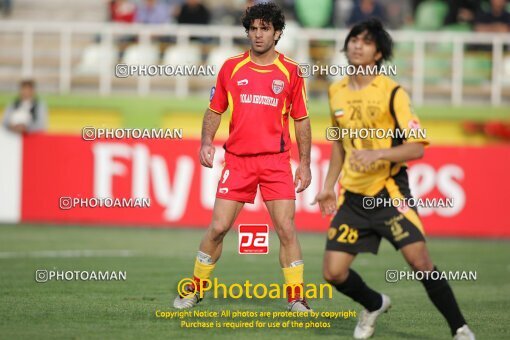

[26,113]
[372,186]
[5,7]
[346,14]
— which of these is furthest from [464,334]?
[5,7]

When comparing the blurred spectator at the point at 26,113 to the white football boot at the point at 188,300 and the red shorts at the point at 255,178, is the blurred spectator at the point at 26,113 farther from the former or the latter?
the red shorts at the point at 255,178

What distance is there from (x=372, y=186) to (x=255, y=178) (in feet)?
5.79

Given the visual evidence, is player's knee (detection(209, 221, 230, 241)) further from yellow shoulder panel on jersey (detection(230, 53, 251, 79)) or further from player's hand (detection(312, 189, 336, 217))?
player's hand (detection(312, 189, 336, 217))

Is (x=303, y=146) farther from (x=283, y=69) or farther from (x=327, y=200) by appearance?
(x=327, y=200)

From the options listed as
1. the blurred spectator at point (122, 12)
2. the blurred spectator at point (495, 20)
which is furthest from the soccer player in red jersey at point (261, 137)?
the blurred spectator at point (495, 20)

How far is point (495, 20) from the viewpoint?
2281cm

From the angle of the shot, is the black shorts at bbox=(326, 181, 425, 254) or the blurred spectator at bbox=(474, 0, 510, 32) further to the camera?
the blurred spectator at bbox=(474, 0, 510, 32)

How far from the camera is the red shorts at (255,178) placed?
10367 millimetres

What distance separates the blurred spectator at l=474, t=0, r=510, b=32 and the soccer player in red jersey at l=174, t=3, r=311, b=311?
13265 millimetres

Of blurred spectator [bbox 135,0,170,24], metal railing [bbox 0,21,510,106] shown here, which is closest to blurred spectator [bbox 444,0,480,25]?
metal railing [bbox 0,21,510,106]

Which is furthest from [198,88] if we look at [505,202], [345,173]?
[345,173]

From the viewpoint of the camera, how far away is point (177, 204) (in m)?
20.2

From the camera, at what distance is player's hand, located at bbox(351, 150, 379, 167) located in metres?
8.44

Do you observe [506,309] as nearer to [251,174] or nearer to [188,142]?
[251,174]
